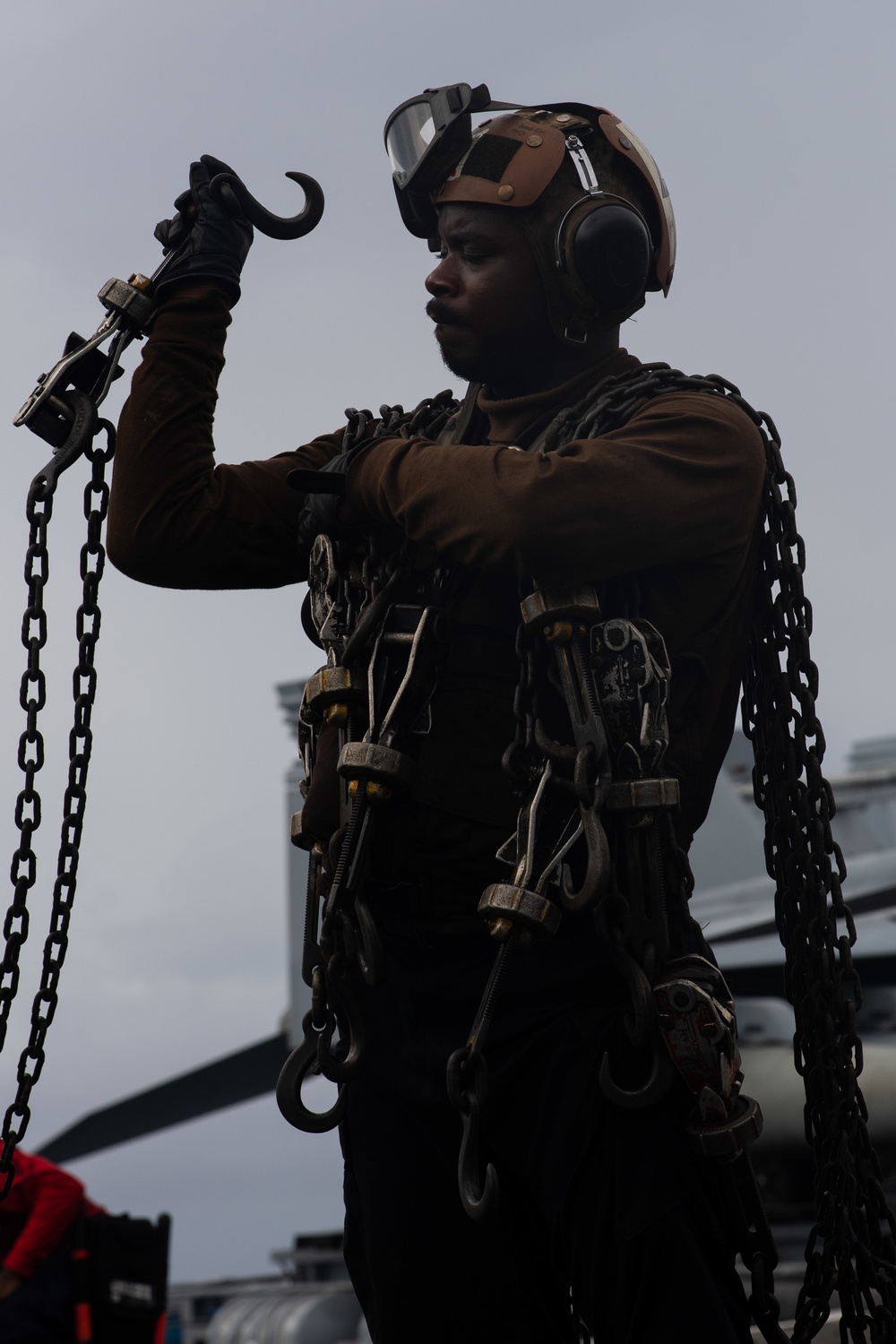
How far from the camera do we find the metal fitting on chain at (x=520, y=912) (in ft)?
6.18

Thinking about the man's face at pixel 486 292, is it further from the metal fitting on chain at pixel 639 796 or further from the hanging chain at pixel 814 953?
the metal fitting on chain at pixel 639 796

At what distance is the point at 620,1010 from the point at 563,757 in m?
0.35

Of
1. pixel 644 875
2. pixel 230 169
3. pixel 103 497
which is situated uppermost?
pixel 230 169

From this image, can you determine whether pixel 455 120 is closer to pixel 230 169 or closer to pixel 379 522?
pixel 230 169

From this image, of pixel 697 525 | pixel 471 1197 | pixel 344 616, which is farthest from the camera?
pixel 344 616

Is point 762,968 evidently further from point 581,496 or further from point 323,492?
point 581,496

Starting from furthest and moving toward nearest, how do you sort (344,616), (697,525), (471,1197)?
(344,616), (697,525), (471,1197)

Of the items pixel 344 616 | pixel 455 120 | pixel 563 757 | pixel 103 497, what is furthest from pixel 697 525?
pixel 103 497

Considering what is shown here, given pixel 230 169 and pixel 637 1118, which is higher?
pixel 230 169

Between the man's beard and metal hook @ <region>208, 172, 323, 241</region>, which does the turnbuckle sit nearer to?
the man's beard

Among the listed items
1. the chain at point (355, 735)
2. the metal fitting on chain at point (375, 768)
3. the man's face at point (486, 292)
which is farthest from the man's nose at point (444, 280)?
the metal fitting on chain at point (375, 768)

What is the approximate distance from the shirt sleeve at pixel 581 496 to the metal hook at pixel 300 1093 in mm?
683

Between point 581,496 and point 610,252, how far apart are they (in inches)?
17.8

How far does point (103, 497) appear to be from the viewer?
2279 millimetres
